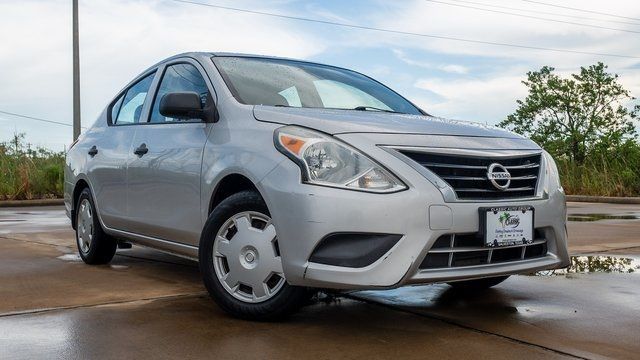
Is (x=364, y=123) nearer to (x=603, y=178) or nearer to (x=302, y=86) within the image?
(x=302, y=86)

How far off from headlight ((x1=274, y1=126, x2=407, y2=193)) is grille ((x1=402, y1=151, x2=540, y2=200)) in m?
0.20

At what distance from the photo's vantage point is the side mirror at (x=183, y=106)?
4273 millimetres

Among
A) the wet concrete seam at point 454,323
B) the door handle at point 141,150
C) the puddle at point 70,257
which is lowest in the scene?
the wet concrete seam at point 454,323

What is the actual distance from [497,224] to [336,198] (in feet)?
2.71

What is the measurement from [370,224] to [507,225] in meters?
0.75

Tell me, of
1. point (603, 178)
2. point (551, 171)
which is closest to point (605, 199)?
point (603, 178)

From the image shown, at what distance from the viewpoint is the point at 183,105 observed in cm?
427

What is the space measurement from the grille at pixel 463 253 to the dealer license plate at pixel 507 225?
0.04m

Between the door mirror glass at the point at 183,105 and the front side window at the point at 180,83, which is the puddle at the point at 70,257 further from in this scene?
the door mirror glass at the point at 183,105

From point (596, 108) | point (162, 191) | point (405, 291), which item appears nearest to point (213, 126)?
point (162, 191)

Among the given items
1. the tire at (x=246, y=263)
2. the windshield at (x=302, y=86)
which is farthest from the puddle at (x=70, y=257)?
the tire at (x=246, y=263)

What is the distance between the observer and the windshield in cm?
448

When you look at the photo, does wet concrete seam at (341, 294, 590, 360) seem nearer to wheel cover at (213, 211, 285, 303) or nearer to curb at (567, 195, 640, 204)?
wheel cover at (213, 211, 285, 303)

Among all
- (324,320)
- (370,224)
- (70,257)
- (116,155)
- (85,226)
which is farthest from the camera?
(70,257)
